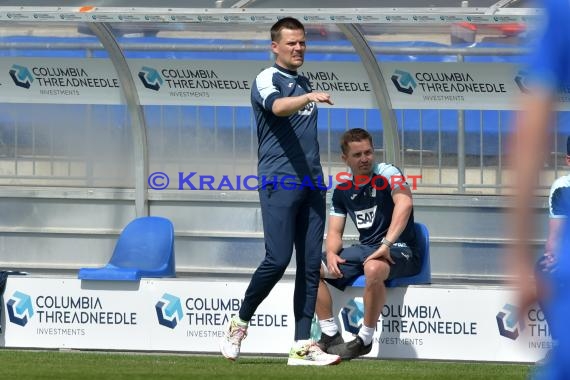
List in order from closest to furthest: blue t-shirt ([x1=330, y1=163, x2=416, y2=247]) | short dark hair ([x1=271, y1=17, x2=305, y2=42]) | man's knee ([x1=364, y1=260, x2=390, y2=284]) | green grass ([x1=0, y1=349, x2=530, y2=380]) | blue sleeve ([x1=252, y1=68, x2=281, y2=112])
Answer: green grass ([x1=0, y1=349, x2=530, y2=380])
blue sleeve ([x1=252, y1=68, x2=281, y2=112])
short dark hair ([x1=271, y1=17, x2=305, y2=42])
man's knee ([x1=364, y1=260, x2=390, y2=284])
blue t-shirt ([x1=330, y1=163, x2=416, y2=247])

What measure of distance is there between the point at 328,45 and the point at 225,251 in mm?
1814

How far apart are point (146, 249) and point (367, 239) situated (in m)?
1.78

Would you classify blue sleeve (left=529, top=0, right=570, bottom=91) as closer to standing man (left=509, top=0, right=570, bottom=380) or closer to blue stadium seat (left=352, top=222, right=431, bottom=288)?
standing man (left=509, top=0, right=570, bottom=380)

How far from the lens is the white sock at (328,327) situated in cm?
774

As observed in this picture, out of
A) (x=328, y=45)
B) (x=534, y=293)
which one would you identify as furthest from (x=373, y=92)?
(x=534, y=293)

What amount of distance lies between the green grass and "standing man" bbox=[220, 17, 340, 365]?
0.88 ft

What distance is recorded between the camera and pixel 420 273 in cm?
828

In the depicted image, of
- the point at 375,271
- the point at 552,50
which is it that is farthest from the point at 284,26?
the point at 552,50

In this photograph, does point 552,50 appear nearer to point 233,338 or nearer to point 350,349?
point 233,338

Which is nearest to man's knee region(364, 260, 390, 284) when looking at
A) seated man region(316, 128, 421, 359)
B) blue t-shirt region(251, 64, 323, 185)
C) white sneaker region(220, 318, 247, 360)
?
seated man region(316, 128, 421, 359)

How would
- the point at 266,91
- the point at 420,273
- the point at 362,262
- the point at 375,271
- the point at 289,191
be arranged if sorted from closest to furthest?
the point at 266,91 < the point at 289,191 < the point at 375,271 < the point at 362,262 < the point at 420,273

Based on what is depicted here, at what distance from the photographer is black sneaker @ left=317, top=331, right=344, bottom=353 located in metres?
7.73

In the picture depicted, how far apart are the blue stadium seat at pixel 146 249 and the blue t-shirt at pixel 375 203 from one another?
145cm

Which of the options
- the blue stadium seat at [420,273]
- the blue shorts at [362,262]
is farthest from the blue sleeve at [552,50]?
the blue stadium seat at [420,273]
